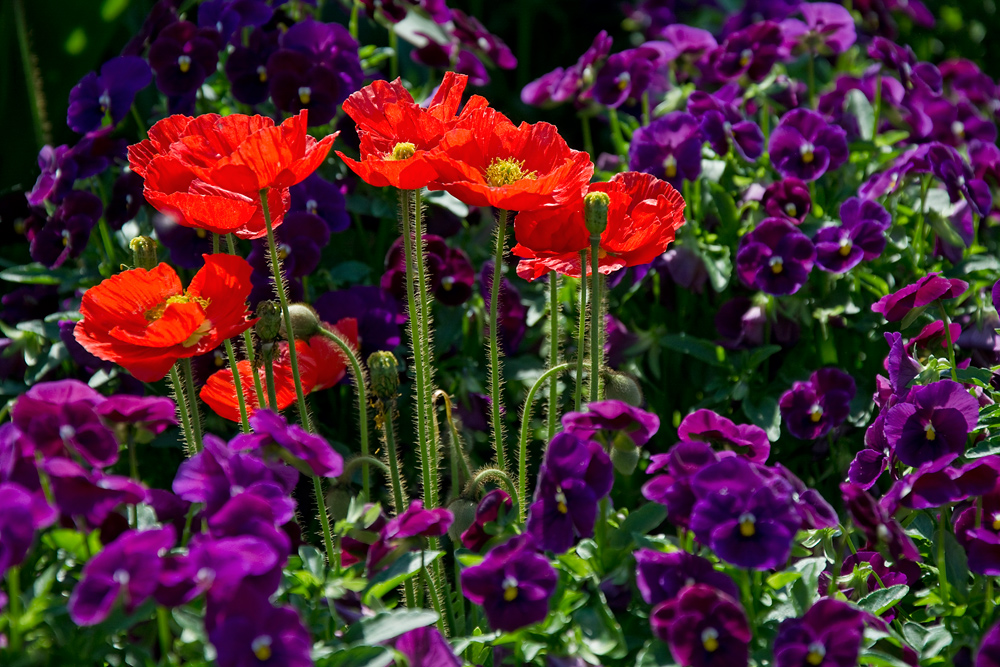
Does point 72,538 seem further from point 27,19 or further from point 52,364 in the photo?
point 27,19

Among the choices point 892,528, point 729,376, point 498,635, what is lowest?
point 729,376

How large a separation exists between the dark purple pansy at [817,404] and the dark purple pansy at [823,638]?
79cm

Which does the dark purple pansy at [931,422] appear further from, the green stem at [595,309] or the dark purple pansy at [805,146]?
the dark purple pansy at [805,146]

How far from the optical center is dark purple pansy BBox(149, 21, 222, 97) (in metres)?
1.97

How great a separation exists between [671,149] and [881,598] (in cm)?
106

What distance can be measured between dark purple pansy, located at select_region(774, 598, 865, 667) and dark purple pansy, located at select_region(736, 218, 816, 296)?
92cm

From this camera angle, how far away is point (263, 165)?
120 centimetres

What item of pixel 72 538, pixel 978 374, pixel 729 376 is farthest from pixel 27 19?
pixel 978 374

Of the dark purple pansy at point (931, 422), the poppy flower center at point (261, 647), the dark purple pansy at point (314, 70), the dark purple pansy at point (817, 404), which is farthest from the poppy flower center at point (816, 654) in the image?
the dark purple pansy at point (314, 70)

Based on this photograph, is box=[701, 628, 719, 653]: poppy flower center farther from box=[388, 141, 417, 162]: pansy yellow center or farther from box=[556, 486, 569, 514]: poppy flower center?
box=[388, 141, 417, 162]: pansy yellow center

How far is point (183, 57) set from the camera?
6.51ft

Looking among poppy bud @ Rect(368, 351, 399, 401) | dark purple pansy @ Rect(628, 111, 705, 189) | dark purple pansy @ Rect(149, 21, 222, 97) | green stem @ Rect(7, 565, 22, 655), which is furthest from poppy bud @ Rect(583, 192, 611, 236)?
dark purple pansy @ Rect(149, 21, 222, 97)

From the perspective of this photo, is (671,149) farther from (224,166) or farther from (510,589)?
(510,589)

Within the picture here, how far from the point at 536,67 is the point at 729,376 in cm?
235
